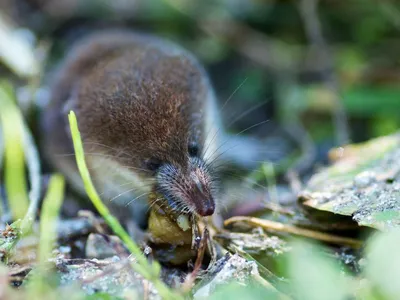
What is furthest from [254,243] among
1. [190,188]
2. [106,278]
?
[106,278]

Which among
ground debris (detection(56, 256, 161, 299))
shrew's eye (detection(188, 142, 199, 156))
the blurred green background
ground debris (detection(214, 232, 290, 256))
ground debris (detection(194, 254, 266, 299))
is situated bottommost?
ground debris (detection(56, 256, 161, 299))

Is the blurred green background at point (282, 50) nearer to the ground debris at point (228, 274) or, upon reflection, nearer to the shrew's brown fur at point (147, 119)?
the shrew's brown fur at point (147, 119)

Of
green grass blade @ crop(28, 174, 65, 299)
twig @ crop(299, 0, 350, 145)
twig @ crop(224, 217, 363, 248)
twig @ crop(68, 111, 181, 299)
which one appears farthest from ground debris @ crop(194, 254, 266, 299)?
twig @ crop(299, 0, 350, 145)

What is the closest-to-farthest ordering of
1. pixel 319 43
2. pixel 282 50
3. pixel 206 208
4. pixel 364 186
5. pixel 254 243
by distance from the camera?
pixel 206 208 → pixel 254 243 → pixel 364 186 → pixel 319 43 → pixel 282 50

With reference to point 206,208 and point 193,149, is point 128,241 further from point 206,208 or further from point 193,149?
point 193,149

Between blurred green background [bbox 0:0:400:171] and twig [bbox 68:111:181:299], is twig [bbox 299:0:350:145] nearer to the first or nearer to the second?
blurred green background [bbox 0:0:400:171]

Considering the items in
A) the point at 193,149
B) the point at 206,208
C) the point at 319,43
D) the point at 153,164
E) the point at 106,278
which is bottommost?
the point at 106,278
